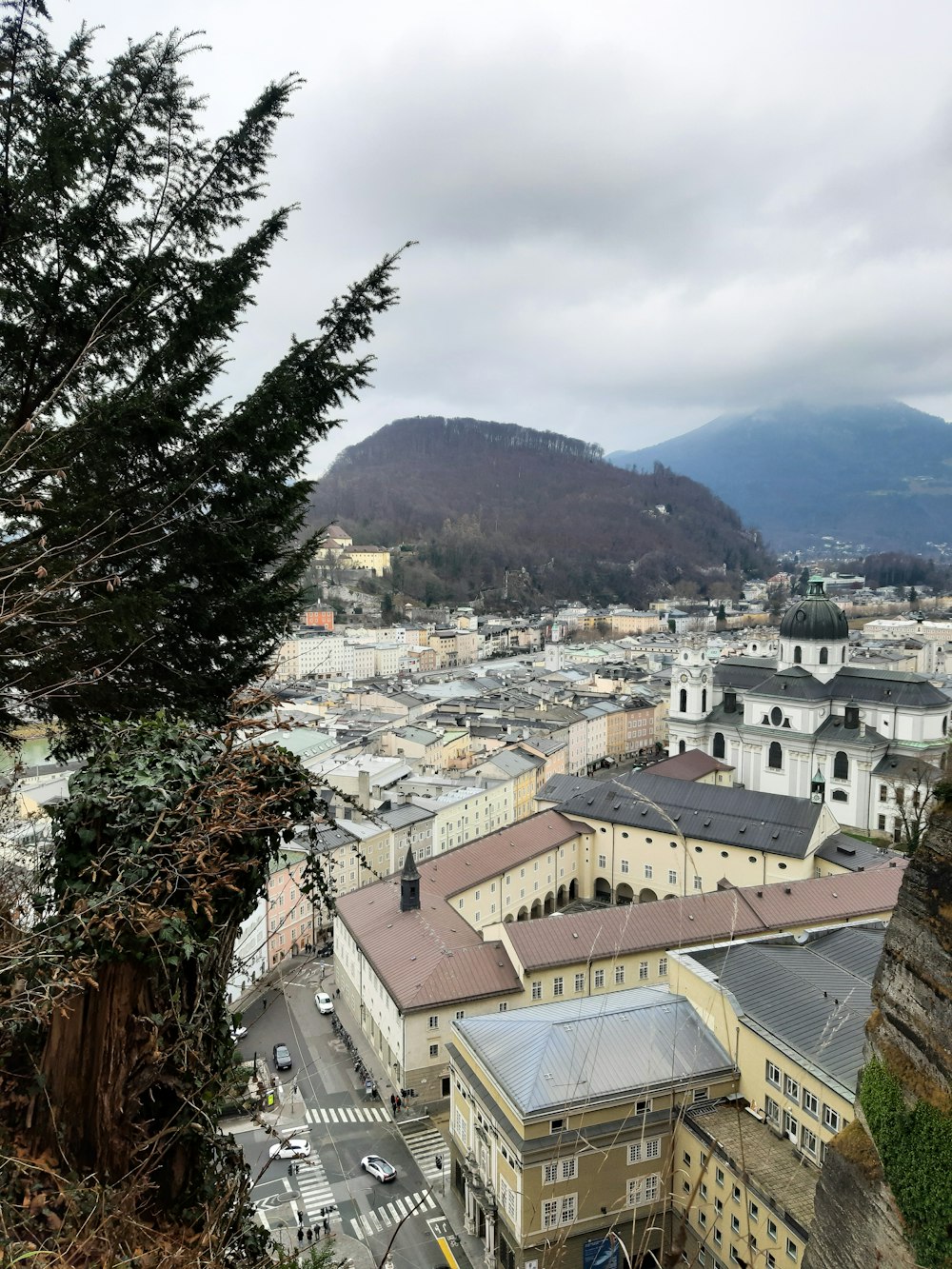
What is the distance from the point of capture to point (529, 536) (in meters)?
157

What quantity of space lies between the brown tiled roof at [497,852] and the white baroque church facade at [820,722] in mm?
13463

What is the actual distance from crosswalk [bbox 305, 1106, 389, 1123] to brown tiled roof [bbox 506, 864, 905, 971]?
4861 millimetres

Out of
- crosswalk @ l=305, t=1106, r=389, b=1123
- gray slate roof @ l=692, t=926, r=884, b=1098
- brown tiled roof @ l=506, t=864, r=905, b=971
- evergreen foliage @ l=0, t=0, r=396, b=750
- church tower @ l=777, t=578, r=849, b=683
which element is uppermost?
evergreen foliage @ l=0, t=0, r=396, b=750

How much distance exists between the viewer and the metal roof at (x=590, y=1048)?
44.3 ft

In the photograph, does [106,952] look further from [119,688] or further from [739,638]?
[739,638]

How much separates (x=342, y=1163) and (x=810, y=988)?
10324mm

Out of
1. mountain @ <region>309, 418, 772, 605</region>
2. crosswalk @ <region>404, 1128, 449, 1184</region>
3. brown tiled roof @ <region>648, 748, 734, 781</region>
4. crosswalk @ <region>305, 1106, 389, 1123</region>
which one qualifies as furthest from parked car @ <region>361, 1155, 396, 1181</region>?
mountain @ <region>309, 418, 772, 605</region>

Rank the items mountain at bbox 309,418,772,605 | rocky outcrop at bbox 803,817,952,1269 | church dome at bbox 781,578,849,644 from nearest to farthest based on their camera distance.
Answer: rocky outcrop at bbox 803,817,952,1269, church dome at bbox 781,578,849,644, mountain at bbox 309,418,772,605

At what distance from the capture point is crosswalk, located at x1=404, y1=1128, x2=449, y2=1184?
1708 centimetres

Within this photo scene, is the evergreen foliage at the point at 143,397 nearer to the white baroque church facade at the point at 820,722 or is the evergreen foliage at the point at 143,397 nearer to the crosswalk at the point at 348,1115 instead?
the crosswalk at the point at 348,1115

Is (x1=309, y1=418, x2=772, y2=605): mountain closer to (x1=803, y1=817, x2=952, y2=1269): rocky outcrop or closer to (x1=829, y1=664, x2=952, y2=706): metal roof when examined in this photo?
(x1=829, y1=664, x2=952, y2=706): metal roof

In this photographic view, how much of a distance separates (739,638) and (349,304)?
93783 millimetres

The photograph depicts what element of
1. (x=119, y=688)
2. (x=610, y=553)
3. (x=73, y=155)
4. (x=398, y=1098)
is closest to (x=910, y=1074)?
(x=119, y=688)

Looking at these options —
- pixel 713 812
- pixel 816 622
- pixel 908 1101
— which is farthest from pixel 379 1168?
pixel 816 622
